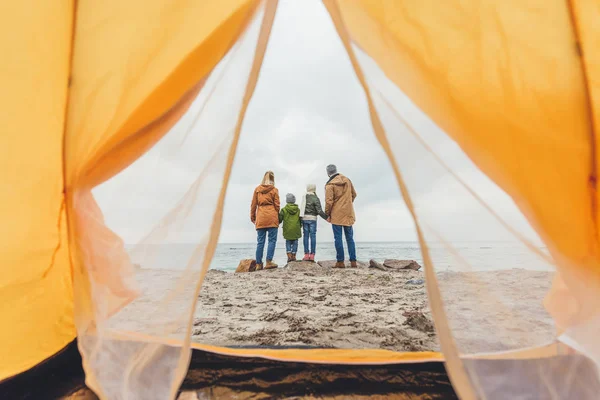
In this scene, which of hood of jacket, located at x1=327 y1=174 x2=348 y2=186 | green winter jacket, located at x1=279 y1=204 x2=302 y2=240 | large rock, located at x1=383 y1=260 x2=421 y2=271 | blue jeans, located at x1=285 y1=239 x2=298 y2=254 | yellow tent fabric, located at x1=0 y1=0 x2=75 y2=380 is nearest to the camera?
yellow tent fabric, located at x1=0 y1=0 x2=75 y2=380

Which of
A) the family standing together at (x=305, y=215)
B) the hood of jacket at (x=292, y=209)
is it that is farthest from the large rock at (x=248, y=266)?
the hood of jacket at (x=292, y=209)

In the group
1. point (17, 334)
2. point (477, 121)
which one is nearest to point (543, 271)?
point (477, 121)

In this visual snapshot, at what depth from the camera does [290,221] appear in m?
5.68

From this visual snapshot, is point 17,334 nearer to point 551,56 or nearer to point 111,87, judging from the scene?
point 111,87

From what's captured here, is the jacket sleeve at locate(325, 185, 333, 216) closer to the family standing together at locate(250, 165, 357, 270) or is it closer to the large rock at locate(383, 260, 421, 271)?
the family standing together at locate(250, 165, 357, 270)

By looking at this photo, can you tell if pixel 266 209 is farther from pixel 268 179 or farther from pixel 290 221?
pixel 290 221

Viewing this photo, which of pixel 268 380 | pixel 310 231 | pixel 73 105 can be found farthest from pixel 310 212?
pixel 73 105

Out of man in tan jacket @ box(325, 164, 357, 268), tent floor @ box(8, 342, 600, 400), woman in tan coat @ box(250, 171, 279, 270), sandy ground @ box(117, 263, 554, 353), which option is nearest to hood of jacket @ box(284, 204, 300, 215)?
woman in tan coat @ box(250, 171, 279, 270)

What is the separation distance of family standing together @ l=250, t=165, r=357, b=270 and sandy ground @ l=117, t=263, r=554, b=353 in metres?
0.79

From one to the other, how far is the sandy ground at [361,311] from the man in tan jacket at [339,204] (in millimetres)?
756

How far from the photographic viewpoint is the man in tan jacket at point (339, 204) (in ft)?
15.6

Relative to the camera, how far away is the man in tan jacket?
4.74 metres

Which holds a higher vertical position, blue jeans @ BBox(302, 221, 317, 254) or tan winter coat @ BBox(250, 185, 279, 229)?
tan winter coat @ BBox(250, 185, 279, 229)

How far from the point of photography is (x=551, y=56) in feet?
3.23
